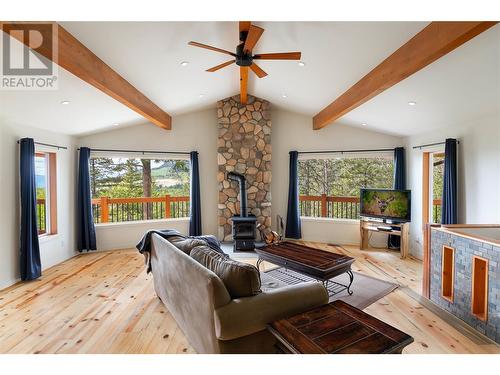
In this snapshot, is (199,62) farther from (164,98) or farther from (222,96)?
(222,96)

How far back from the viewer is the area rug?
129 inches

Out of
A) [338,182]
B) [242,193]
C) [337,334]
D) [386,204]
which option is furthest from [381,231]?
[337,334]

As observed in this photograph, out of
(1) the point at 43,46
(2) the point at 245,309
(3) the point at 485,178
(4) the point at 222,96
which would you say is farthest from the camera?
(4) the point at 222,96

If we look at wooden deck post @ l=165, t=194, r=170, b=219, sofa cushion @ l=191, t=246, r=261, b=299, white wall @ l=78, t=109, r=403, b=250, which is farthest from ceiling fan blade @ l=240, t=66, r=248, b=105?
sofa cushion @ l=191, t=246, r=261, b=299

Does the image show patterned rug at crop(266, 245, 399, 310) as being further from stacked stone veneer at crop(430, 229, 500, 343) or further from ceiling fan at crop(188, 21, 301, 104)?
ceiling fan at crop(188, 21, 301, 104)

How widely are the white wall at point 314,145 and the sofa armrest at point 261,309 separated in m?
4.14

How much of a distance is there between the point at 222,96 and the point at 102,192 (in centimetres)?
337

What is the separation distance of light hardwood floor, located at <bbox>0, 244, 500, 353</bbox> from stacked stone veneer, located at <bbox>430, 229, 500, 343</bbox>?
19cm

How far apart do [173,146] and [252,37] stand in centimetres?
373

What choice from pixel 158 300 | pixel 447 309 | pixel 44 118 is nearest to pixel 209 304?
pixel 158 300

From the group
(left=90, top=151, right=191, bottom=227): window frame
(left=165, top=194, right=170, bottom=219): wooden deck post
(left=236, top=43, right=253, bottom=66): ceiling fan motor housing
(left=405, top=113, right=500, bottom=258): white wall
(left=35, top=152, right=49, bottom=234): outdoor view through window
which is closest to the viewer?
(left=236, top=43, right=253, bottom=66): ceiling fan motor housing

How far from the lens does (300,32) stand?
2.94 meters

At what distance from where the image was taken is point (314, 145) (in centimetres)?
618

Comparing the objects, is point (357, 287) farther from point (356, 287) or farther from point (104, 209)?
point (104, 209)
